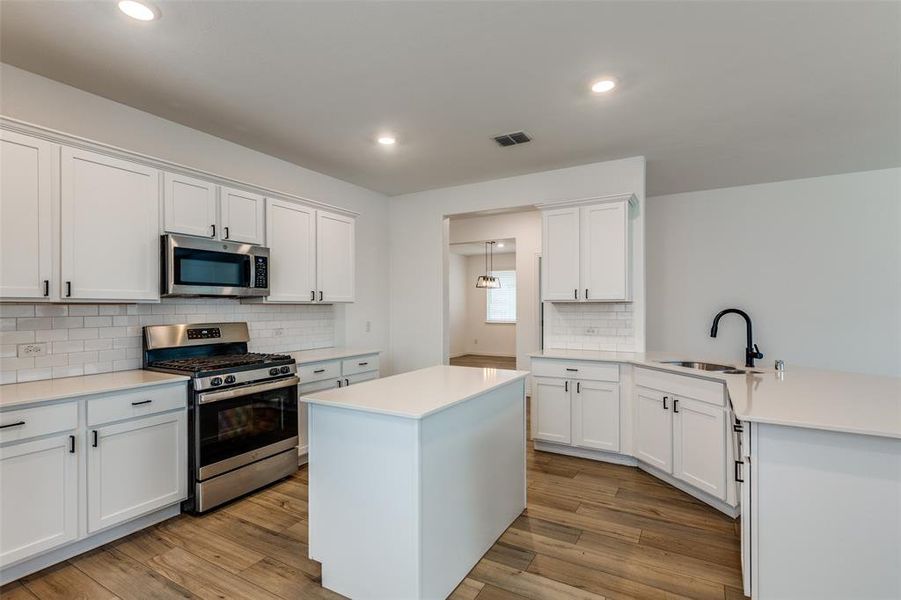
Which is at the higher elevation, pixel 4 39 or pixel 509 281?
pixel 4 39

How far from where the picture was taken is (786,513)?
5.79 feet

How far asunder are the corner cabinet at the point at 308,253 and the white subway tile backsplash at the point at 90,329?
0.40 metres

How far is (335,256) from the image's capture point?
14.0 feet

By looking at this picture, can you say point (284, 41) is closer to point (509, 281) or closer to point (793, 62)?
point (793, 62)

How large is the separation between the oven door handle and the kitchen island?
104 cm

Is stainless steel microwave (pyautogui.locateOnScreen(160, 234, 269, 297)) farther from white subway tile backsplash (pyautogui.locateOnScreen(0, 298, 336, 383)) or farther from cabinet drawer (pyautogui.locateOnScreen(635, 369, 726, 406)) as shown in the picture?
cabinet drawer (pyautogui.locateOnScreen(635, 369, 726, 406))

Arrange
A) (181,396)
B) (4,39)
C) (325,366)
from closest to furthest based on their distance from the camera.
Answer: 1. (4,39)
2. (181,396)
3. (325,366)

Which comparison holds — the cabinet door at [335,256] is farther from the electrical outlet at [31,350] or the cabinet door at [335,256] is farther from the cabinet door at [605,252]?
the cabinet door at [605,252]

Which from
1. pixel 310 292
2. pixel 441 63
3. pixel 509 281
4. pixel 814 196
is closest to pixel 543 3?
pixel 441 63

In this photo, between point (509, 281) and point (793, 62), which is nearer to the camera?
point (793, 62)

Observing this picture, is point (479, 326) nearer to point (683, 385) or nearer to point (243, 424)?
point (683, 385)

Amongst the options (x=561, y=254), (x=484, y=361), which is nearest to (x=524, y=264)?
(x=561, y=254)

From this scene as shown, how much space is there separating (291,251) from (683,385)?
3.34m

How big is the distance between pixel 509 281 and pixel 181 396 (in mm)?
8947
